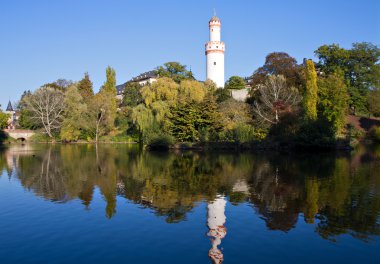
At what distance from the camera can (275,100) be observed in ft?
133

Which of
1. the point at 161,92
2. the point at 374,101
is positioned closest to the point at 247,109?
the point at 161,92

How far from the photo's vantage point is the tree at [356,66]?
5650cm

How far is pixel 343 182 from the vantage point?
62.0ft

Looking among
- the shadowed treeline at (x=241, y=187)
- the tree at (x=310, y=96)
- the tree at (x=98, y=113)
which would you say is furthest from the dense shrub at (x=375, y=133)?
the tree at (x=98, y=113)

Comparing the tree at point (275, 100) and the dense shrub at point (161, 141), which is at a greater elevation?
the tree at point (275, 100)

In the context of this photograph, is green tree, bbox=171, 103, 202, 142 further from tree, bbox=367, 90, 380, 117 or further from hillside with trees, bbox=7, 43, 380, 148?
tree, bbox=367, 90, 380, 117

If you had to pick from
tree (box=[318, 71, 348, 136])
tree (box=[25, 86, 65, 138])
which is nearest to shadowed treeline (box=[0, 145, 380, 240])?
tree (box=[318, 71, 348, 136])

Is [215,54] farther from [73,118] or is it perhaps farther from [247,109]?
[73,118]

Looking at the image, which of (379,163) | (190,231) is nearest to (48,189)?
(190,231)

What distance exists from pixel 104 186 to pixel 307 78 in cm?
3231

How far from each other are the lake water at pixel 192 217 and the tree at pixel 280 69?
90.9 ft

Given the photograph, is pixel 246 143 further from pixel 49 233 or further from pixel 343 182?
pixel 49 233

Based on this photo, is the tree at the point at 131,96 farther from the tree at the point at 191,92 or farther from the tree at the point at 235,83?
the tree at the point at 191,92

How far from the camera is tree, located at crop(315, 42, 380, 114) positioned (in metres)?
56.5
